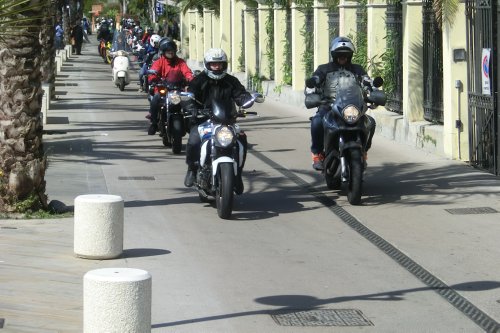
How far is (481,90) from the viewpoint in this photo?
53.8 feet

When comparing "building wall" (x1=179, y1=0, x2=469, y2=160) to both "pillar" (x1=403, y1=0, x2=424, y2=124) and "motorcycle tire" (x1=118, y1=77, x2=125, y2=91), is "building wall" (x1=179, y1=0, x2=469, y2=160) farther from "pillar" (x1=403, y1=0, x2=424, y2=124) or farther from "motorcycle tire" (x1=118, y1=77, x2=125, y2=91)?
"motorcycle tire" (x1=118, y1=77, x2=125, y2=91)

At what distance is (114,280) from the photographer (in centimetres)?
658

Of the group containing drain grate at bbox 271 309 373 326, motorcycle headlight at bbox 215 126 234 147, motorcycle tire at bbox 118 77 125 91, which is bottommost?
drain grate at bbox 271 309 373 326

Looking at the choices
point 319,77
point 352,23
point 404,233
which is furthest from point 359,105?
point 352,23

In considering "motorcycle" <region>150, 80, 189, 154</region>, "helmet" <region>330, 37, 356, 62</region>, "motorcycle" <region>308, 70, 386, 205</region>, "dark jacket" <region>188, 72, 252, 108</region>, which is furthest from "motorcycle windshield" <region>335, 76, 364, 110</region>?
"motorcycle" <region>150, 80, 189, 154</region>

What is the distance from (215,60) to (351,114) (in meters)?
1.60

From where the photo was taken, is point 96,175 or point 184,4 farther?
point 184,4

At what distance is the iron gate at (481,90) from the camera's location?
51.4ft

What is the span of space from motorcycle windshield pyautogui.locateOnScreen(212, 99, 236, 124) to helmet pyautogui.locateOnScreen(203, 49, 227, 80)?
804 mm

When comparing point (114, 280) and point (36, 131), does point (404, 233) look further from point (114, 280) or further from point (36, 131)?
point (114, 280)

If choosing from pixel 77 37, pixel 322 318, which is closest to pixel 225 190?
pixel 322 318

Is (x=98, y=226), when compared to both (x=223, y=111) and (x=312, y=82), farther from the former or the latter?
(x=312, y=82)

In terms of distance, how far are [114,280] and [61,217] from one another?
588 cm

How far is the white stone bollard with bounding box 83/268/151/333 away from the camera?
6578mm
